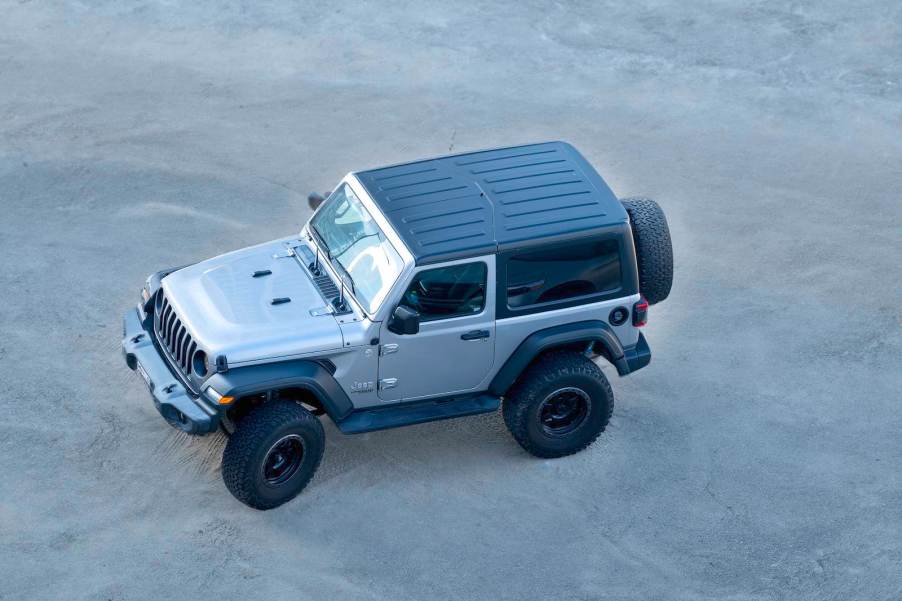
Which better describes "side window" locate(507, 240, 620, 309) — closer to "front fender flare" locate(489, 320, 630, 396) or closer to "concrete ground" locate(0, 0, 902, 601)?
"front fender flare" locate(489, 320, 630, 396)

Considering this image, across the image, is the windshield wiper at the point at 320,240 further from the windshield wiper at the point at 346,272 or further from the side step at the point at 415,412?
the side step at the point at 415,412

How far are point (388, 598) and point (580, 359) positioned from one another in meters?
2.35

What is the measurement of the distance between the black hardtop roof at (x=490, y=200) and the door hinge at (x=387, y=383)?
3.16 ft

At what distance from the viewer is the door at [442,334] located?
895 cm

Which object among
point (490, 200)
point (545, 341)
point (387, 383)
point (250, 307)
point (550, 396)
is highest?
point (490, 200)

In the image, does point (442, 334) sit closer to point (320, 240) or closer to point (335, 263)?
point (335, 263)

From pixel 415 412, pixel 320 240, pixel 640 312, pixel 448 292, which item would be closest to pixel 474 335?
pixel 448 292

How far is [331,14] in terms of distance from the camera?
16.5 m

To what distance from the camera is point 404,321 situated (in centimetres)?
879

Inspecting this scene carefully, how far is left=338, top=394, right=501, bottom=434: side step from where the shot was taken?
914 centimetres

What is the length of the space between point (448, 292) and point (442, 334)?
320 millimetres

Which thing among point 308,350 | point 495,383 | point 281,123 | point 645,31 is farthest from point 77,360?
point 645,31

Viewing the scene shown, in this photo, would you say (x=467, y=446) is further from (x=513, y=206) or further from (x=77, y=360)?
(x=77, y=360)

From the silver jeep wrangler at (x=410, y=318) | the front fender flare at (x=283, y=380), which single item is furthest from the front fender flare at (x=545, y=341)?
the front fender flare at (x=283, y=380)
